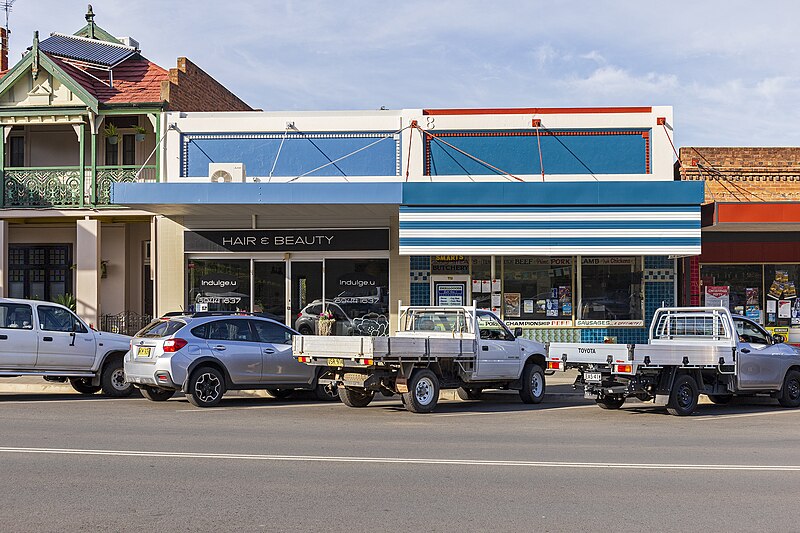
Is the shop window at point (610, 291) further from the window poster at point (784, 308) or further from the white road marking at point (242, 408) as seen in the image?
the white road marking at point (242, 408)

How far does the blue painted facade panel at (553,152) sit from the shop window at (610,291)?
2.30 m

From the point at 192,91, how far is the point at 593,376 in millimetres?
16112

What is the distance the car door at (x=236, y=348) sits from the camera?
14.9 metres

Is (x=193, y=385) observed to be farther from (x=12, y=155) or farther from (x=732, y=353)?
(x=12, y=155)

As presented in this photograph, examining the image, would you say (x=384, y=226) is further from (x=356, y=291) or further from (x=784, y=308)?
(x=784, y=308)

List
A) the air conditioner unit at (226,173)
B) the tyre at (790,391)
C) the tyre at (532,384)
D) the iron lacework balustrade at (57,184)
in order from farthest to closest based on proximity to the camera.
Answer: the iron lacework balustrade at (57,184) → the air conditioner unit at (226,173) → the tyre at (532,384) → the tyre at (790,391)

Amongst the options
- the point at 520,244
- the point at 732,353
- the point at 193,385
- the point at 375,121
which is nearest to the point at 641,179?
the point at 520,244

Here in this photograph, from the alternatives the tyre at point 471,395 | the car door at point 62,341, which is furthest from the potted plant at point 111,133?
the tyre at point 471,395

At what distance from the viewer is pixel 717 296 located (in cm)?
2267

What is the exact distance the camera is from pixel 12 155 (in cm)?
2608

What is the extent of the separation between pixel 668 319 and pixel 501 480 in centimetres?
841

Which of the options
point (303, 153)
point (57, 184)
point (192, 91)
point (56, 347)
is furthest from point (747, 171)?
point (57, 184)

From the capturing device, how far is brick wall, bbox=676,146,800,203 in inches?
881

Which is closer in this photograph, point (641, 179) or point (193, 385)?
point (193, 385)
